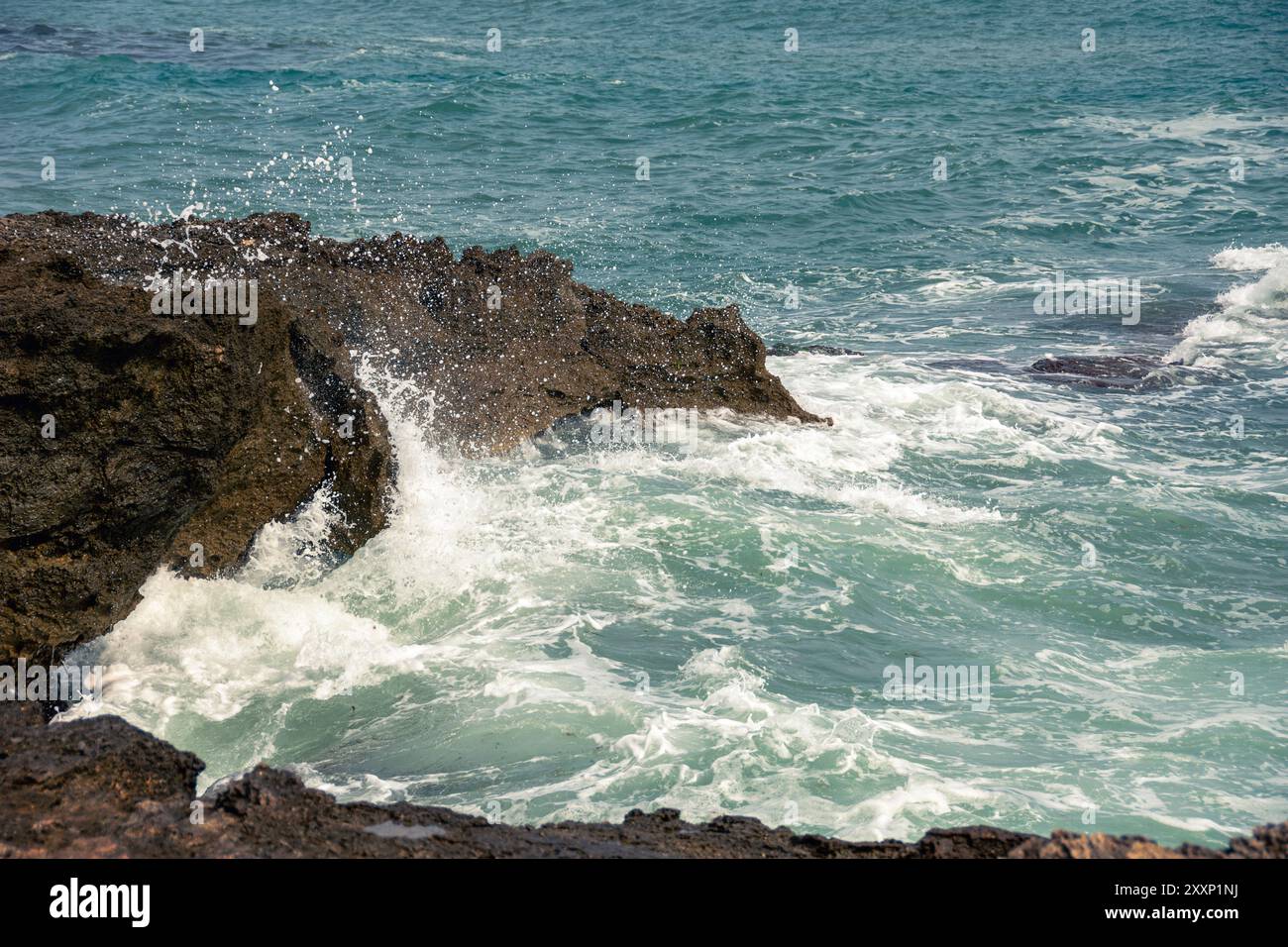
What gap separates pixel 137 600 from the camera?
669cm

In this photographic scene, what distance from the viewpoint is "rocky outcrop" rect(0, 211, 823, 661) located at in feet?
19.6

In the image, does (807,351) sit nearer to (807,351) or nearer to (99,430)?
(807,351)

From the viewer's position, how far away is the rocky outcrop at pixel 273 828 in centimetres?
388

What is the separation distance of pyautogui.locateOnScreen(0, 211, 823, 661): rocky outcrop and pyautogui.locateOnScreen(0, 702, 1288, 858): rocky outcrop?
1691mm

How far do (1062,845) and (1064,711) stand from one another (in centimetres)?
336

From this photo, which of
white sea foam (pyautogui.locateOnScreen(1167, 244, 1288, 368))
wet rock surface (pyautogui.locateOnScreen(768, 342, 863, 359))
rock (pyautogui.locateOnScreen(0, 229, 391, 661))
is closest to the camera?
rock (pyautogui.locateOnScreen(0, 229, 391, 661))

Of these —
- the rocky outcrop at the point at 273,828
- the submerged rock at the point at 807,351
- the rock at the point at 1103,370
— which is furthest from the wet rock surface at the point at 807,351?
the rocky outcrop at the point at 273,828

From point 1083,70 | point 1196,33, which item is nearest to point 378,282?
point 1083,70

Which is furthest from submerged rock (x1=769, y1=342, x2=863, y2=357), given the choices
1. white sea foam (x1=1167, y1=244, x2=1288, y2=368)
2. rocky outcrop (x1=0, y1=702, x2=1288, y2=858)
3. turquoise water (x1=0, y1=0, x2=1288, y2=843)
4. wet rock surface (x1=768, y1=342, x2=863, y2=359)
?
rocky outcrop (x1=0, y1=702, x2=1288, y2=858)

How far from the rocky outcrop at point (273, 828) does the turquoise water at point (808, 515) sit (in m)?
1.21

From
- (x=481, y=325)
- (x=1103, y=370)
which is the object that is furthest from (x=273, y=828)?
(x=1103, y=370)

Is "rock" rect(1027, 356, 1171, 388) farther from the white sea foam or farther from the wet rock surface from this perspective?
the wet rock surface

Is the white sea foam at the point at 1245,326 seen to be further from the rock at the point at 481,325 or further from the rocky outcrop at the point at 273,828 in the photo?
the rocky outcrop at the point at 273,828

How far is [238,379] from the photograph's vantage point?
6438mm
